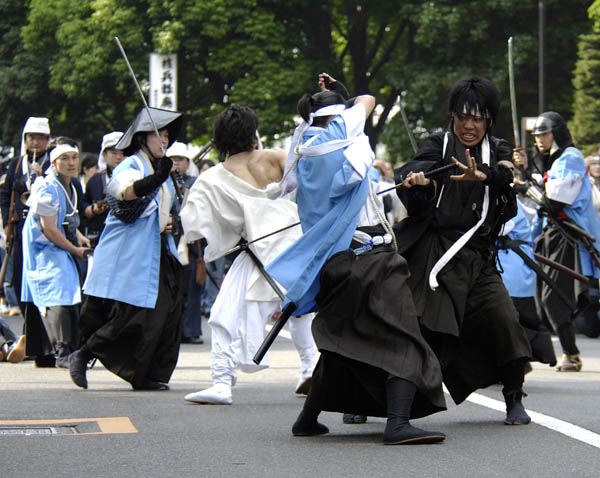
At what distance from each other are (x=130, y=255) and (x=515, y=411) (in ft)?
10.0

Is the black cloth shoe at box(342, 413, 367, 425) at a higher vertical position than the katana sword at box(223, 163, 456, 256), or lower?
lower

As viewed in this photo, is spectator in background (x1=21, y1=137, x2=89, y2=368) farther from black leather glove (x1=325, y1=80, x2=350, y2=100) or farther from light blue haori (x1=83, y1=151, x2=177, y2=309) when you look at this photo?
black leather glove (x1=325, y1=80, x2=350, y2=100)

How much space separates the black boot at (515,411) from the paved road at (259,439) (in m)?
0.06

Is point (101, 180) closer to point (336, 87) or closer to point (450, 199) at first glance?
point (336, 87)

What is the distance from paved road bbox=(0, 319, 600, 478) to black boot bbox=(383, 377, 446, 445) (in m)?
0.06

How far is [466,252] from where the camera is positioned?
6.76 m

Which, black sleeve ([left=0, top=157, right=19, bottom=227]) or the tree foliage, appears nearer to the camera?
black sleeve ([left=0, top=157, right=19, bottom=227])

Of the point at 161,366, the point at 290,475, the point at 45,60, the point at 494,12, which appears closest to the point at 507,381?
the point at 290,475

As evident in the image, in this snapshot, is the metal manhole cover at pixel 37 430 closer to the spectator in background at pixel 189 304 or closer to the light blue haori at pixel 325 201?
the light blue haori at pixel 325 201

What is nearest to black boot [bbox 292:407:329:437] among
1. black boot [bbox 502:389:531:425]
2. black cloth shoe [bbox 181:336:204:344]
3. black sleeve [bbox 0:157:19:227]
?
black boot [bbox 502:389:531:425]

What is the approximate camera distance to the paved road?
5512 mm

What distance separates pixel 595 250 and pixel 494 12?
23409mm

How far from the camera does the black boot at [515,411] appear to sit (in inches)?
271

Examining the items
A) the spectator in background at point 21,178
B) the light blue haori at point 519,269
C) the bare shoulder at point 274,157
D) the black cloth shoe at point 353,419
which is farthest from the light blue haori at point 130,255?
the light blue haori at point 519,269
